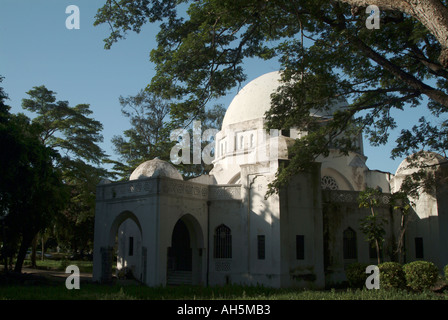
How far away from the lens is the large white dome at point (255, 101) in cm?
2266

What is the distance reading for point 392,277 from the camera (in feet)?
48.6

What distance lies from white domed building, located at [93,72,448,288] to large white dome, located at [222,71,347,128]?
5.68 feet

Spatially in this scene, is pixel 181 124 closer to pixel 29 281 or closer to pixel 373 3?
pixel 373 3

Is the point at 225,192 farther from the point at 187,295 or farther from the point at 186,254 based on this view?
the point at 187,295

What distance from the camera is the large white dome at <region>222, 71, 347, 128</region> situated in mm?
22656

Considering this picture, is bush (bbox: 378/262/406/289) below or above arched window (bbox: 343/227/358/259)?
below

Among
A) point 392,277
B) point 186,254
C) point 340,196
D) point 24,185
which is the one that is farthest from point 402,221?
point 24,185

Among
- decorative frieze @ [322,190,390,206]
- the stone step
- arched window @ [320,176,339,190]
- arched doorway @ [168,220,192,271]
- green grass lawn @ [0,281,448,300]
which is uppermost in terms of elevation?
arched window @ [320,176,339,190]

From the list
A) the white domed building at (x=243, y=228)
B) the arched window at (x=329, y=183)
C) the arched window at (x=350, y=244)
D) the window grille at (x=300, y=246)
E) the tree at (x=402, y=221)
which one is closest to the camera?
the white domed building at (x=243, y=228)

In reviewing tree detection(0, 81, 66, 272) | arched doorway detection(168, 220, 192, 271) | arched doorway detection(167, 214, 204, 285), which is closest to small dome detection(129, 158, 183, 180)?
arched doorway detection(167, 214, 204, 285)

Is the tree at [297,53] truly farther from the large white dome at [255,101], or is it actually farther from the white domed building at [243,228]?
the large white dome at [255,101]

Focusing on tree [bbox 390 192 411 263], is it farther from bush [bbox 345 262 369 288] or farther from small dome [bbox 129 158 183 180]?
small dome [bbox 129 158 183 180]

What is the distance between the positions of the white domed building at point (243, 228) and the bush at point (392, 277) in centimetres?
302

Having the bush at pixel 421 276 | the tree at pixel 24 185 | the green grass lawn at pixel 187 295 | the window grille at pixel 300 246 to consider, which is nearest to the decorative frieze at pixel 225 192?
the window grille at pixel 300 246
